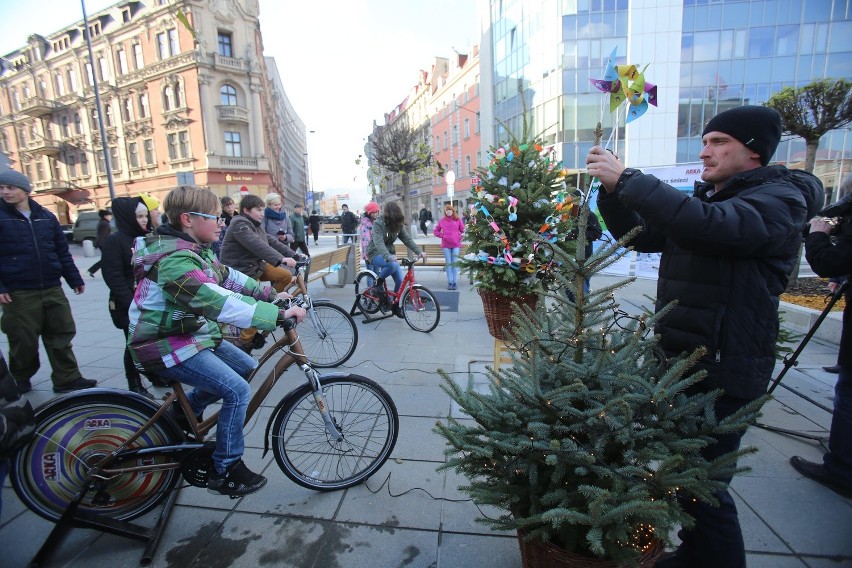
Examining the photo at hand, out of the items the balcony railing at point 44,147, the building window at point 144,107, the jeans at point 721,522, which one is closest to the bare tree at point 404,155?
the jeans at point 721,522

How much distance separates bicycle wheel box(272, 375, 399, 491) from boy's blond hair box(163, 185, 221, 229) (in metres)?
1.19

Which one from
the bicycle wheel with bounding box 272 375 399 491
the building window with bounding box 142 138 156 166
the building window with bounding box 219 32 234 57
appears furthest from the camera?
the building window with bounding box 142 138 156 166

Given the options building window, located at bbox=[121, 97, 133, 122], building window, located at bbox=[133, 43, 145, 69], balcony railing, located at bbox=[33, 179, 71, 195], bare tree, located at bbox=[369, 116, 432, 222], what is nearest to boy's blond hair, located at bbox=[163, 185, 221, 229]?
bare tree, located at bbox=[369, 116, 432, 222]

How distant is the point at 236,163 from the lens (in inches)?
1334

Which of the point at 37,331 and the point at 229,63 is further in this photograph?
the point at 229,63

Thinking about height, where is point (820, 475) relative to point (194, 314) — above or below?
below

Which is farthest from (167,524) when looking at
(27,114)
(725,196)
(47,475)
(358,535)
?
(27,114)

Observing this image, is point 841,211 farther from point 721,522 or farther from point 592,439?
point 592,439

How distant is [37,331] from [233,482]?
3.14m

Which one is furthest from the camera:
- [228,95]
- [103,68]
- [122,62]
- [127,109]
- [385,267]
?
[103,68]

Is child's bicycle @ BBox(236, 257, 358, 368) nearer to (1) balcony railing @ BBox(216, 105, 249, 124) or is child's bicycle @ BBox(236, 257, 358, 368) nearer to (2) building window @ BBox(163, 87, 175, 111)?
(1) balcony railing @ BBox(216, 105, 249, 124)

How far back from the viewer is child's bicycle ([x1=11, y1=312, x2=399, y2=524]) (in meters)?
2.24

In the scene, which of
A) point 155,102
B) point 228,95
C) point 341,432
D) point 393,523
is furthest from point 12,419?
point 155,102

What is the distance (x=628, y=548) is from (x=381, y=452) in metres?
1.70
